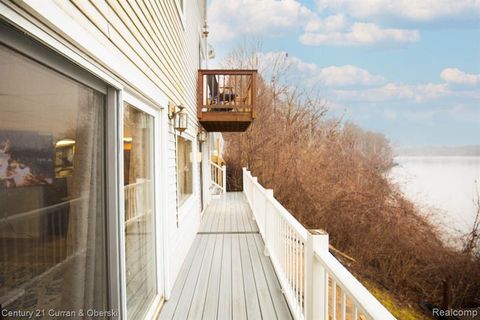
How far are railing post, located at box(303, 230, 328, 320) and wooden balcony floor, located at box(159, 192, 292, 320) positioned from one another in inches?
36.4

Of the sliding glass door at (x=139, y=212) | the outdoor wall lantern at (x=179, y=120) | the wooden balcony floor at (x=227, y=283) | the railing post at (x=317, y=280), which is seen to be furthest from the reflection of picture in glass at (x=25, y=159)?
the outdoor wall lantern at (x=179, y=120)

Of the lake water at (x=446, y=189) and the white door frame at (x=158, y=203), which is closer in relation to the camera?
the white door frame at (x=158, y=203)

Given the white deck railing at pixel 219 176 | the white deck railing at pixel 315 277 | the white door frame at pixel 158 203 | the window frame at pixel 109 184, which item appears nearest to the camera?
the white deck railing at pixel 315 277

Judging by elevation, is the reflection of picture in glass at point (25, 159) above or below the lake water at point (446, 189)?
above

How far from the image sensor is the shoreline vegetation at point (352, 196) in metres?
7.14

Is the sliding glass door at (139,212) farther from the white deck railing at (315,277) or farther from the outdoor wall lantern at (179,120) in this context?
the white deck railing at (315,277)

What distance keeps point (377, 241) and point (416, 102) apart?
14.2 metres

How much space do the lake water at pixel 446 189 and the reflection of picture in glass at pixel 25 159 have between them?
9.82 m

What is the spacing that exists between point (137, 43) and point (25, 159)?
149 cm

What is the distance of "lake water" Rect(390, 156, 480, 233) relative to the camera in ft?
25.8

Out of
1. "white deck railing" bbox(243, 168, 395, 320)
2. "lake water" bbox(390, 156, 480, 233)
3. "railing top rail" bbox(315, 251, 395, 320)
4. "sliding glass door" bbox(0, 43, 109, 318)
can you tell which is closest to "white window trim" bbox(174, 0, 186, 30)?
"sliding glass door" bbox(0, 43, 109, 318)

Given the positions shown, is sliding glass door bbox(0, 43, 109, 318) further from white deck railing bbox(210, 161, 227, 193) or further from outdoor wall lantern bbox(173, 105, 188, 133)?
white deck railing bbox(210, 161, 227, 193)

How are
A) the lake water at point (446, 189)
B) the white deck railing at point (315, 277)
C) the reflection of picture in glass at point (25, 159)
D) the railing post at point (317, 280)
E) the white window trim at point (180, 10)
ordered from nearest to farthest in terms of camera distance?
the reflection of picture in glass at point (25, 159) < the white deck railing at point (315, 277) < the railing post at point (317, 280) < the white window trim at point (180, 10) < the lake water at point (446, 189)

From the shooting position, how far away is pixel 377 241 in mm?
7867
